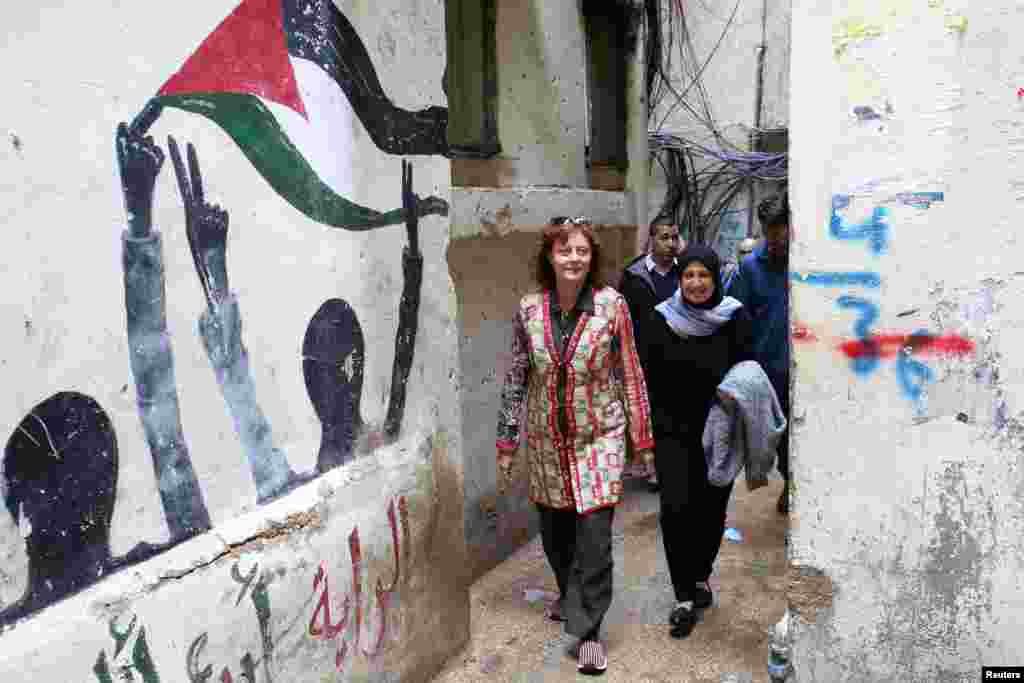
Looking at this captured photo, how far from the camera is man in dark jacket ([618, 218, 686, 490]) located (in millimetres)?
4895

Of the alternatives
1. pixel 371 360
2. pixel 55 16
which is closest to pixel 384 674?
pixel 371 360

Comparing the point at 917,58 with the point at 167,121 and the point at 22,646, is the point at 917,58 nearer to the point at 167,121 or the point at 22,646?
the point at 167,121

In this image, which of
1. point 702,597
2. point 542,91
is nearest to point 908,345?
point 702,597

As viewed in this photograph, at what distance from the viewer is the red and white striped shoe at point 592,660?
3439 millimetres

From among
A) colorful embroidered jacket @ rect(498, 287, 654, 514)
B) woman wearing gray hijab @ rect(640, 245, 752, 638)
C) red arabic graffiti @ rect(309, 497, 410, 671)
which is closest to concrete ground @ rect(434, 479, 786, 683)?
woman wearing gray hijab @ rect(640, 245, 752, 638)

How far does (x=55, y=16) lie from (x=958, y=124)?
89.2 inches

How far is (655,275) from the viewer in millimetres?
4980

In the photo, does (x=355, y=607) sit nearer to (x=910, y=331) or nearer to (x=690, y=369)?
(x=690, y=369)

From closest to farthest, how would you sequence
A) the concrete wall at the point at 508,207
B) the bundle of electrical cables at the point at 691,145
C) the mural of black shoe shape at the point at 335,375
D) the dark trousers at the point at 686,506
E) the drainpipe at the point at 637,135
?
the mural of black shoe shape at the point at 335,375
the dark trousers at the point at 686,506
the concrete wall at the point at 508,207
the drainpipe at the point at 637,135
the bundle of electrical cables at the point at 691,145

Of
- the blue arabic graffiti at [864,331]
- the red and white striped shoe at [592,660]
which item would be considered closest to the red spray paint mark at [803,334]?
the blue arabic graffiti at [864,331]

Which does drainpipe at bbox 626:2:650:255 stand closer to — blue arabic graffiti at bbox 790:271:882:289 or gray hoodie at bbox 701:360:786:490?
gray hoodie at bbox 701:360:786:490

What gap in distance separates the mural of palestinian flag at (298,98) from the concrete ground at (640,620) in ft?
6.27

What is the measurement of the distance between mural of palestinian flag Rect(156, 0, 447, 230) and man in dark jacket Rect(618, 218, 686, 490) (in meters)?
2.08

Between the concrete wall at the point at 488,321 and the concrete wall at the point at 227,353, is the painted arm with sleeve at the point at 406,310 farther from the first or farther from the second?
the concrete wall at the point at 488,321
